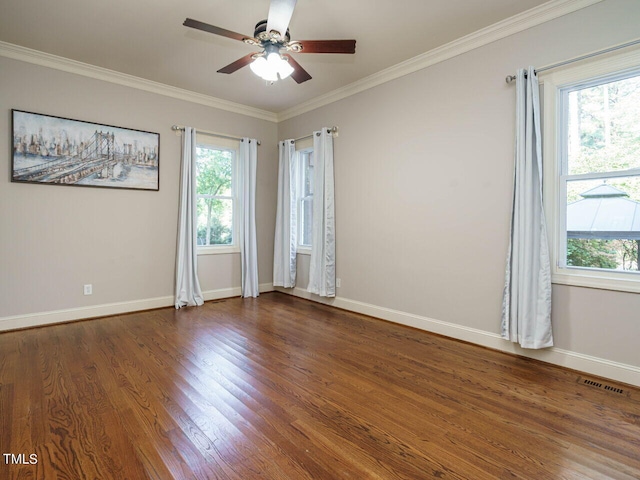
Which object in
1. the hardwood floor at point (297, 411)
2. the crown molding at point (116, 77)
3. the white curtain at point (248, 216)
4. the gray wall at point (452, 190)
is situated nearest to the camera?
the hardwood floor at point (297, 411)

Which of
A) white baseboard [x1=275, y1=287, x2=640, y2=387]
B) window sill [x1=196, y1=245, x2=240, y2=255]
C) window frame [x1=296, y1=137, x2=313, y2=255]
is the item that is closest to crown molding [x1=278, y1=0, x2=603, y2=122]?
window frame [x1=296, y1=137, x2=313, y2=255]

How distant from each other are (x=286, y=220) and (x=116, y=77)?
2815 mm

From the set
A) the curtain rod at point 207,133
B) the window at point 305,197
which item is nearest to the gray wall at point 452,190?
the window at point 305,197

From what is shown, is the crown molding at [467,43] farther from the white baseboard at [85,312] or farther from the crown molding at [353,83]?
the white baseboard at [85,312]

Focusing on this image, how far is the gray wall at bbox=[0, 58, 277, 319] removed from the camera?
3.53m

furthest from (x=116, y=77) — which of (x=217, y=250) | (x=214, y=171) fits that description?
(x=217, y=250)

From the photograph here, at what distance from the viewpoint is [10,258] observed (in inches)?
138

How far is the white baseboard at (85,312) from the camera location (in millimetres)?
3561

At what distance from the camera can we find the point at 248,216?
5168mm

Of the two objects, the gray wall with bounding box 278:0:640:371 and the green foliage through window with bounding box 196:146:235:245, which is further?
the green foliage through window with bounding box 196:146:235:245

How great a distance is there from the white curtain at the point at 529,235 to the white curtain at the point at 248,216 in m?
3.56

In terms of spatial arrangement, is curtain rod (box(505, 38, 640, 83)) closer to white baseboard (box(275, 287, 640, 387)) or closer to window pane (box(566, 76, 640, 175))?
window pane (box(566, 76, 640, 175))

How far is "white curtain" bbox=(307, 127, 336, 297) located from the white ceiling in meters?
0.95

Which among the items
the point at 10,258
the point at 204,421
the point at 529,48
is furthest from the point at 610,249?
the point at 10,258
